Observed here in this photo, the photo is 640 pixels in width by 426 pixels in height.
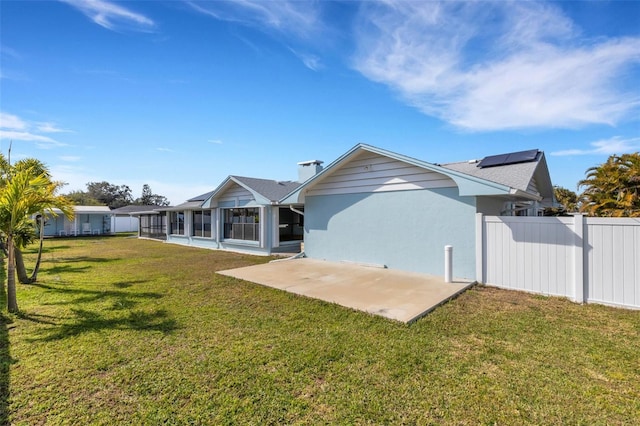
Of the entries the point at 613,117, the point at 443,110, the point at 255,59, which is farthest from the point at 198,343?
the point at 613,117

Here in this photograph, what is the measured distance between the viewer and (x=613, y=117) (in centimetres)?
1108

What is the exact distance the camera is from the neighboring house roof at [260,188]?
1390 cm

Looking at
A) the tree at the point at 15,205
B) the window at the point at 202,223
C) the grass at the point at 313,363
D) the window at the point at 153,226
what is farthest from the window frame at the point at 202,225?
the grass at the point at 313,363

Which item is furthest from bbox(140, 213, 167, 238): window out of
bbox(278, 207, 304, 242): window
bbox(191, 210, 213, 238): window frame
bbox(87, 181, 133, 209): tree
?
bbox(87, 181, 133, 209): tree

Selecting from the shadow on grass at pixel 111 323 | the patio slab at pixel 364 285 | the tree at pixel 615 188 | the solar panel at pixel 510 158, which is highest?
the solar panel at pixel 510 158

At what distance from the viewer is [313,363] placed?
11.7 feet

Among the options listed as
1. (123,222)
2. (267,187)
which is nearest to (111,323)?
(267,187)

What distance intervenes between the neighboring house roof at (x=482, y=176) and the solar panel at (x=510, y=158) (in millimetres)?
198

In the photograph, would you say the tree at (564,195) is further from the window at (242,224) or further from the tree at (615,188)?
the window at (242,224)

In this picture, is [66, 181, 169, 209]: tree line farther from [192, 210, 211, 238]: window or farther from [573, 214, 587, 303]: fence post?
[573, 214, 587, 303]: fence post

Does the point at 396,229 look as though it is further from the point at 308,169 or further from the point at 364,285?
the point at 308,169

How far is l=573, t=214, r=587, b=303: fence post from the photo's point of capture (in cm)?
587

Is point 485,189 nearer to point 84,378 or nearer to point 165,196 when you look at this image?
point 84,378

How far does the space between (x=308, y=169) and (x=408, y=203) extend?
876cm
